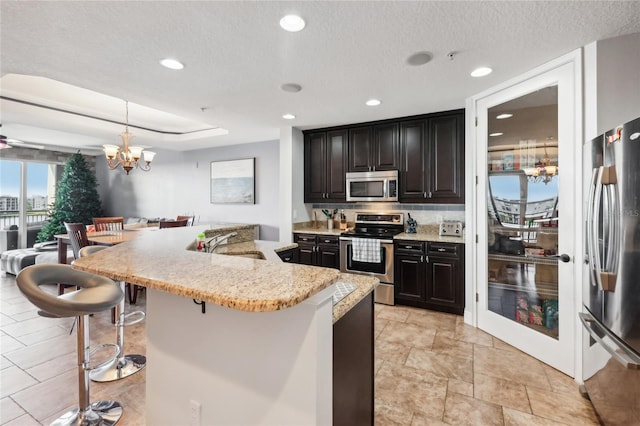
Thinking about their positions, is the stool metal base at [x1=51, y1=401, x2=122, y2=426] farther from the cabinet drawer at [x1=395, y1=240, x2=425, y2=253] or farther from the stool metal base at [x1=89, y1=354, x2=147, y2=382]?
the cabinet drawer at [x1=395, y1=240, x2=425, y2=253]

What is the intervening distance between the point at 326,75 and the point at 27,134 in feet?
20.6

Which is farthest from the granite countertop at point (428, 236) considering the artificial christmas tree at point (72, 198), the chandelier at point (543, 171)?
the artificial christmas tree at point (72, 198)

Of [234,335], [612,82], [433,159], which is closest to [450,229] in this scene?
[433,159]

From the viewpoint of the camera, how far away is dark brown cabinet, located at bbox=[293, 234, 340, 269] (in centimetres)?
410

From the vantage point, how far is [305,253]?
4.29 metres

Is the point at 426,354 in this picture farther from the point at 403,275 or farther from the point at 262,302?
the point at 262,302

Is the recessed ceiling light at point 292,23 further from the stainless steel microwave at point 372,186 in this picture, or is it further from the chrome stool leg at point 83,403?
the stainless steel microwave at point 372,186

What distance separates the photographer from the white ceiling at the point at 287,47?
1.68 metres

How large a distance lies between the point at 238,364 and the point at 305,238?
315 centimetres

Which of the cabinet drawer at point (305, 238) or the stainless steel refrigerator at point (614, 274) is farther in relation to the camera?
the cabinet drawer at point (305, 238)

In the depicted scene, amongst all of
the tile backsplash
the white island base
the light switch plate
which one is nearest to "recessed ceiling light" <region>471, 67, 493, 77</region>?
the tile backsplash

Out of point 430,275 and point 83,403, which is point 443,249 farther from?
point 83,403

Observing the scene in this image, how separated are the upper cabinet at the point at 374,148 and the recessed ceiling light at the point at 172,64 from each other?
2.49 m

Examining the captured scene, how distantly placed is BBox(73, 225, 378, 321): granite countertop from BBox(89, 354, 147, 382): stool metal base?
127 centimetres
